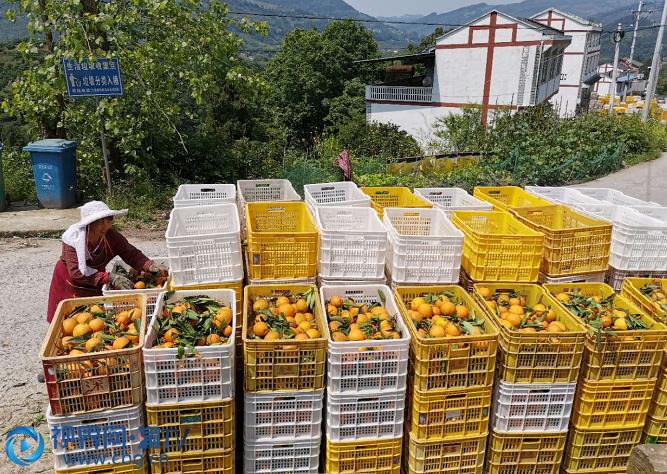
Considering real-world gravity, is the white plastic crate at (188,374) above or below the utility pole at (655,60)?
below

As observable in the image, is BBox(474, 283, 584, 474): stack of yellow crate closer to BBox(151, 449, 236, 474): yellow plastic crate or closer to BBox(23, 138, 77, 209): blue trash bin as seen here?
BBox(151, 449, 236, 474): yellow plastic crate

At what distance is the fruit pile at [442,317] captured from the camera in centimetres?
323

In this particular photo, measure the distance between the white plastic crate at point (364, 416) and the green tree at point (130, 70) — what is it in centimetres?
720

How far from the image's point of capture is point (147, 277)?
169 inches

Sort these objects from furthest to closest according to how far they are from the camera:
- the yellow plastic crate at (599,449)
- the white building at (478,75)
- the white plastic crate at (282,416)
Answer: the white building at (478,75), the yellow plastic crate at (599,449), the white plastic crate at (282,416)

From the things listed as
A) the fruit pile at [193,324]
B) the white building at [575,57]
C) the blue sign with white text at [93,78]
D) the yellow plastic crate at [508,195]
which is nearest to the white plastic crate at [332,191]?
the yellow plastic crate at [508,195]

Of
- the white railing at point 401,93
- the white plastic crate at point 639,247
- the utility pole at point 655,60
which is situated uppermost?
the utility pole at point 655,60

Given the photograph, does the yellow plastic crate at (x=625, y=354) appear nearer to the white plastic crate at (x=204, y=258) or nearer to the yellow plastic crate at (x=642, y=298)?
the yellow plastic crate at (x=642, y=298)

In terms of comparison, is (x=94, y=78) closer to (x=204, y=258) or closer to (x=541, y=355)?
(x=204, y=258)

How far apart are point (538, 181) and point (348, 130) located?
22854 mm

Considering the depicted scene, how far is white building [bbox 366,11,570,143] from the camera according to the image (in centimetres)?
3247

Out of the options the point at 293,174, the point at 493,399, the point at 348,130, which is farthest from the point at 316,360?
the point at 348,130

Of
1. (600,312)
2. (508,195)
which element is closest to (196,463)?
(600,312)

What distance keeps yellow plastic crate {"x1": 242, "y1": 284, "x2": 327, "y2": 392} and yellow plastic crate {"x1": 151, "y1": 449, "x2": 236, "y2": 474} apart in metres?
0.43
